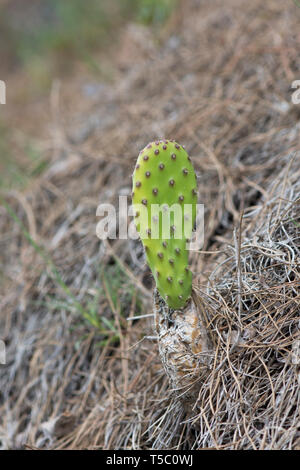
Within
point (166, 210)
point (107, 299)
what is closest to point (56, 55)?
point (107, 299)

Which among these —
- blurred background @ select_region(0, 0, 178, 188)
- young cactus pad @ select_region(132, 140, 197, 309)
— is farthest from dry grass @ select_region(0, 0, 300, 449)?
blurred background @ select_region(0, 0, 178, 188)

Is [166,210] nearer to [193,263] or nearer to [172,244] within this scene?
[172,244]

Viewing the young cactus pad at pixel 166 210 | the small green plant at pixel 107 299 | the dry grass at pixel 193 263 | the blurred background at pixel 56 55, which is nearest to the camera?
the young cactus pad at pixel 166 210

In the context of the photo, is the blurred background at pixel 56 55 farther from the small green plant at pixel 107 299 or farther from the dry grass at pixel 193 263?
the small green plant at pixel 107 299

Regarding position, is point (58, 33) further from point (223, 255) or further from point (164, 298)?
point (164, 298)

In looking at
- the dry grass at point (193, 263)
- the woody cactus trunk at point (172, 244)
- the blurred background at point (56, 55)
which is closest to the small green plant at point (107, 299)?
the dry grass at point (193, 263)

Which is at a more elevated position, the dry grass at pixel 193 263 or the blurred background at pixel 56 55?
the blurred background at pixel 56 55

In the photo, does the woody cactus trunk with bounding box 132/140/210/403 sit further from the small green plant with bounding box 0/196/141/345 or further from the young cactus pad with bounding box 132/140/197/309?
the small green plant with bounding box 0/196/141/345
